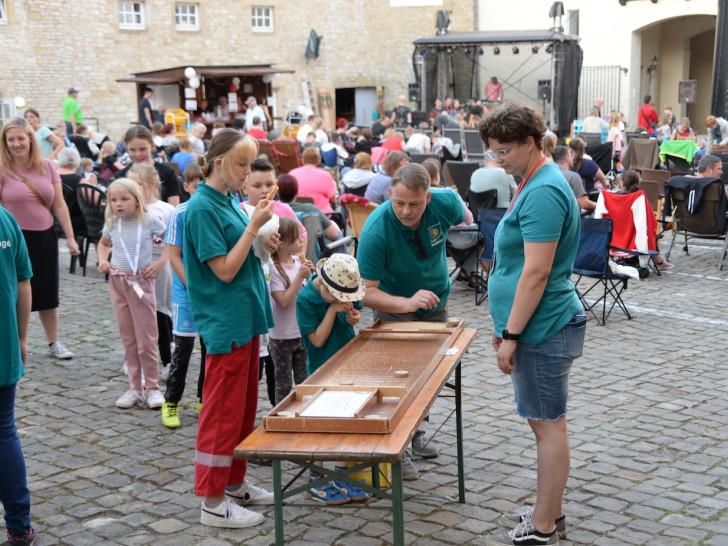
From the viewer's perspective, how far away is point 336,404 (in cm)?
321

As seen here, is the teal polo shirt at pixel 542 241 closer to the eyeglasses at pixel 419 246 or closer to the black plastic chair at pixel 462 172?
the eyeglasses at pixel 419 246

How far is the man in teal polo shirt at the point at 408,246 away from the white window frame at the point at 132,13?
22.4 meters

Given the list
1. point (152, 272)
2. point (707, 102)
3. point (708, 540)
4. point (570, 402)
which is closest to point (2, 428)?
point (152, 272)

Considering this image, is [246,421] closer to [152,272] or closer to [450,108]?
[152,272]

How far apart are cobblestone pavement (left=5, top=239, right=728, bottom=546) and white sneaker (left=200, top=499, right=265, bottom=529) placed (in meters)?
0.04

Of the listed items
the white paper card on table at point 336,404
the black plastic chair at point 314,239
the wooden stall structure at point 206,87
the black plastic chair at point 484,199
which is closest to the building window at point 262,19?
the wooden stall structure at point 206,87

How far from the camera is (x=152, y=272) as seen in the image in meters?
5.67

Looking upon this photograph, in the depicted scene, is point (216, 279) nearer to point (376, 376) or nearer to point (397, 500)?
point (376, 376)

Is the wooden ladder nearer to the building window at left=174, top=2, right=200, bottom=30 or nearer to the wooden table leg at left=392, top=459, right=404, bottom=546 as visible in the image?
the building window at left=174, top=2, right=200, bottom=30

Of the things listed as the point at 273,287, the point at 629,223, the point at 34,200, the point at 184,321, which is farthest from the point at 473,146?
the point at 273,287

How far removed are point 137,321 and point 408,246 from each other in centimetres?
215

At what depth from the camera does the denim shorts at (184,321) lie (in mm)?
5156

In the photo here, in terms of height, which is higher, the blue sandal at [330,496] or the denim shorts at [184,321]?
the denim shorts at [184,321]

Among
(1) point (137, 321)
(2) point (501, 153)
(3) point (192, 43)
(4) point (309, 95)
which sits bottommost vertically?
(1) point (137, 321)
